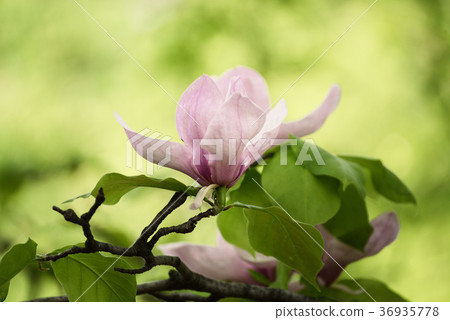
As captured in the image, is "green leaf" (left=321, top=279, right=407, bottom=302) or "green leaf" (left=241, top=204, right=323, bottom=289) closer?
"green leaf" (left=241, top=204, right=323, bottom=289)

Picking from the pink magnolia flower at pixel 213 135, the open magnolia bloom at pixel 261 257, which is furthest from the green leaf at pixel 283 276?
the pink magnolia flower at pixel 213 135

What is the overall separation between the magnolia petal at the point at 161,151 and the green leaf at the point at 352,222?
0.12 m

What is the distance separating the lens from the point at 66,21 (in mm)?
1203

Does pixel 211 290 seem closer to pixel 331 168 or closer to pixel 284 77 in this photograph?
pixel 331 168

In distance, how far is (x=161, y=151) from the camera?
0.26m

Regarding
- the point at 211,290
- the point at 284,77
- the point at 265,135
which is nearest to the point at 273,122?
the point at 265,135

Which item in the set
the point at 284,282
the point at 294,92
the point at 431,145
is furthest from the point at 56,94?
the point at 284,282

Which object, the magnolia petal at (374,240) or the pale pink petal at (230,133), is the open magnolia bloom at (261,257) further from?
the pale pink petal at (230,133)

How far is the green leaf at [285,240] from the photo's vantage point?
0.86ft

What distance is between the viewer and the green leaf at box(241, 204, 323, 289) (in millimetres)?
261

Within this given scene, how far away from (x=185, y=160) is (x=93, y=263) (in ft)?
0.23

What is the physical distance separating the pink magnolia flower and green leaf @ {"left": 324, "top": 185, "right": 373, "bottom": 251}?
10 centimetres

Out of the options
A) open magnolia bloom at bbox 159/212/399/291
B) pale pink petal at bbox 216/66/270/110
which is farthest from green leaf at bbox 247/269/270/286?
pale pink petal at bbox 216/66/270/110

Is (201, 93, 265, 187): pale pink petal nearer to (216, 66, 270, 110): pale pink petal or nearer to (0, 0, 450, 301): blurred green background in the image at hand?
(216, 66, 270, 110): pale pink petal
